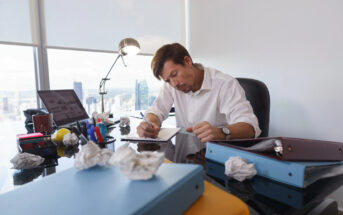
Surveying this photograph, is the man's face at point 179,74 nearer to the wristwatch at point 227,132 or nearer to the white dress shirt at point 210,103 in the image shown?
the white dress shirt at point 210,103

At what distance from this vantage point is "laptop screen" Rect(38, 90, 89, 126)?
4.27ft

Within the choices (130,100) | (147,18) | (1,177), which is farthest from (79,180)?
(147,18)

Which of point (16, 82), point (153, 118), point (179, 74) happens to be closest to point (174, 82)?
point (179, 74)

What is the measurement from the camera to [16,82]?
82.4 inches

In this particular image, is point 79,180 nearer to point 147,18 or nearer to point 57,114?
point 57,114

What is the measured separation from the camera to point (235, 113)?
1201 millimetres

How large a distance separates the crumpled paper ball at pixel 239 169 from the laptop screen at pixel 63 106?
3.48ft

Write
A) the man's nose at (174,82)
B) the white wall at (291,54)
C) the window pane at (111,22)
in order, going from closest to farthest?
the man's nose at (174,82) < the white wall at (291,54) < the window pane at (111,22)

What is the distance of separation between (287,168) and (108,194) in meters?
0.40

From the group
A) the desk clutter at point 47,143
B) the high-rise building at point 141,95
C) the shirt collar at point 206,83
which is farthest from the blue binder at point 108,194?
the high-rise building at point 141,95

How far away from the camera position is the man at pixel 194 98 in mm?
1115

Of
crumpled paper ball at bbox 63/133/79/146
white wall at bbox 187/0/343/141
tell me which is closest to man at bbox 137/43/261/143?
crumpled paper ball at bbox 63/133/79/146

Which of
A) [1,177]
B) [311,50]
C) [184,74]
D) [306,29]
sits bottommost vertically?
[1,177]

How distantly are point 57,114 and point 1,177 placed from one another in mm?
735
